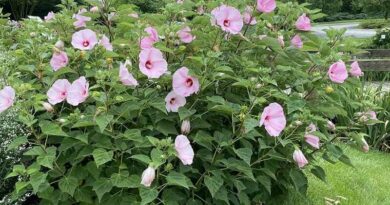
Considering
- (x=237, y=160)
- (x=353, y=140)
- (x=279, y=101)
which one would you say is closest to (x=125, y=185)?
(x=237, y=160)

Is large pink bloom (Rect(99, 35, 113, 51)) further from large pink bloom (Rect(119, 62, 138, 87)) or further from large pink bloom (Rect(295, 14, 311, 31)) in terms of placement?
large pink bloom (Rect(295, 14, 311, 31))

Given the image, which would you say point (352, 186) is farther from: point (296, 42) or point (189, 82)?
point (189, 82)

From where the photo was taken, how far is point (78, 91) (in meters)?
2.31

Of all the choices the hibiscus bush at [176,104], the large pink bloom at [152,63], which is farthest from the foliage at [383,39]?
the large pink bloom at [152,63]

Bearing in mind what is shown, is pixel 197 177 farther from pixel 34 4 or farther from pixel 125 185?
pixel 34 4

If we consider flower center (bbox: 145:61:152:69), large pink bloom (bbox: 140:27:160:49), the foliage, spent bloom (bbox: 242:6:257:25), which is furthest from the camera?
the foliage

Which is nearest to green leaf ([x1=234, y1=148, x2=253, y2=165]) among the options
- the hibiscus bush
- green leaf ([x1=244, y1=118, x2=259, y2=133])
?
the hibiscus bush

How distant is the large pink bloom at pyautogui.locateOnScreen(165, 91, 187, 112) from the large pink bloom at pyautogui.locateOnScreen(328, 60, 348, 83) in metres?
0.68

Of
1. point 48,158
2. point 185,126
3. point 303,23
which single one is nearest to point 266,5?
point 303,23

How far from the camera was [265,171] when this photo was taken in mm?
2531

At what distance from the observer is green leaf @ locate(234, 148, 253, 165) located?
232cm

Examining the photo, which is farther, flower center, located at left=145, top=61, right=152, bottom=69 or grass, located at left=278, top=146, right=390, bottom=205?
grass, located at left=278, top=146, right=390, bottom=205

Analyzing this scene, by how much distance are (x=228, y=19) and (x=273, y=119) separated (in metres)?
0.48

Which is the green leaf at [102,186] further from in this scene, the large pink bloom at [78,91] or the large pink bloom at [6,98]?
the large pink bloom at [6,98]
